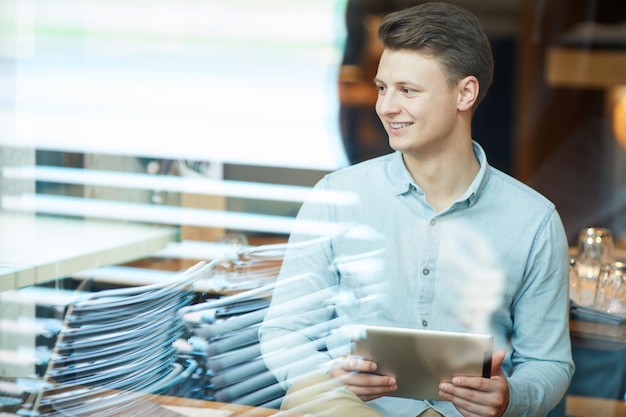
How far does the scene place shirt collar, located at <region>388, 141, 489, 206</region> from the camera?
1835 mm

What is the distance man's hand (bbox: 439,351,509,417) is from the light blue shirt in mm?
37

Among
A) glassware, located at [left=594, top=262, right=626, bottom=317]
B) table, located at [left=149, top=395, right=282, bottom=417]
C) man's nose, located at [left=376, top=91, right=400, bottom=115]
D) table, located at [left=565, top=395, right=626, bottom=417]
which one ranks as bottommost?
table, located at [left=565, top=395, right=626, bottom=417]

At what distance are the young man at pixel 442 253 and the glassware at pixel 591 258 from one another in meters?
0.37

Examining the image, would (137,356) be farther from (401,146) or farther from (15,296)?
(401,146)

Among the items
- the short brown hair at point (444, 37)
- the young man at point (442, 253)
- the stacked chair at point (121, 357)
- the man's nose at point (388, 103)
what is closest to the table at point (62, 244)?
the stacked chair at point (121, 357)

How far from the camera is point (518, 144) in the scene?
5.01 meters

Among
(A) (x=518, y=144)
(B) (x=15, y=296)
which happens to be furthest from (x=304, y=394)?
(A) (x=518, y=144)

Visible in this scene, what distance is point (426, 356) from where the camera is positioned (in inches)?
66.9

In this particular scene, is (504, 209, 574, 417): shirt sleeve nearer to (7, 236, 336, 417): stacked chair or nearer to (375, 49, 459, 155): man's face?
(375, 49, 459, 155): man's face

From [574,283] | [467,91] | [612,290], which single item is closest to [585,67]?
[612,290]

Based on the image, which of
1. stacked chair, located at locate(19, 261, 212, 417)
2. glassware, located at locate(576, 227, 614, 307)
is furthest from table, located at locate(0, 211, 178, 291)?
glassware, located at locate(576, 227, 614, 307)

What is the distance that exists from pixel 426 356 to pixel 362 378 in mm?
154

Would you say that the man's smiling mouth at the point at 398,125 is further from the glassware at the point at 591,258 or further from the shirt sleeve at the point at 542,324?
the glassware at the point at 591,258

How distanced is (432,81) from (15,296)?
1372 millimetres
